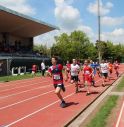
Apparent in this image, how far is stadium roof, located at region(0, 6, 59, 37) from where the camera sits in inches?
1939

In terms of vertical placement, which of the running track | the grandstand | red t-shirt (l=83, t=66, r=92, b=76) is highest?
the grandstand

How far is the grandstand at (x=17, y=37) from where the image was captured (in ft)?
147

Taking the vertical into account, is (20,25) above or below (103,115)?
above

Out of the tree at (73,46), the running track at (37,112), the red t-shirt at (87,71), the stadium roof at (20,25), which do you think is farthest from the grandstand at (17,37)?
the tree at (73,46)

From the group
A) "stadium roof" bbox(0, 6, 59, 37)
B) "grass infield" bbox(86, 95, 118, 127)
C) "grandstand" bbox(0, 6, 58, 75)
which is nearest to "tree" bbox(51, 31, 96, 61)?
"grandstand" bbox(0, 6, 58, 75)

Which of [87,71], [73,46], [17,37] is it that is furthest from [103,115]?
[73,46]

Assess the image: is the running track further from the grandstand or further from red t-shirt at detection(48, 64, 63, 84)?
the grandstand

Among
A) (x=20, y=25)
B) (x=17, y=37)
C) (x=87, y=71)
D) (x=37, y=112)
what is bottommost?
(x=37, y=112)

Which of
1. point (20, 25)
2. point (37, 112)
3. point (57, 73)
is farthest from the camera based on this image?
point (20, 25)

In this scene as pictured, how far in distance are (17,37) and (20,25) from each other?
27.7 ft

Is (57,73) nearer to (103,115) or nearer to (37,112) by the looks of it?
(37,112)

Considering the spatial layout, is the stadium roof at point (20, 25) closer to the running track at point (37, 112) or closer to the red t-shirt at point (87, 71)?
the red t-shirt at point (87, 71)

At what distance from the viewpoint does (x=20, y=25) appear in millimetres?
57969

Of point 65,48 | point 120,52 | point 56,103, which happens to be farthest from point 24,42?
point 120,52
